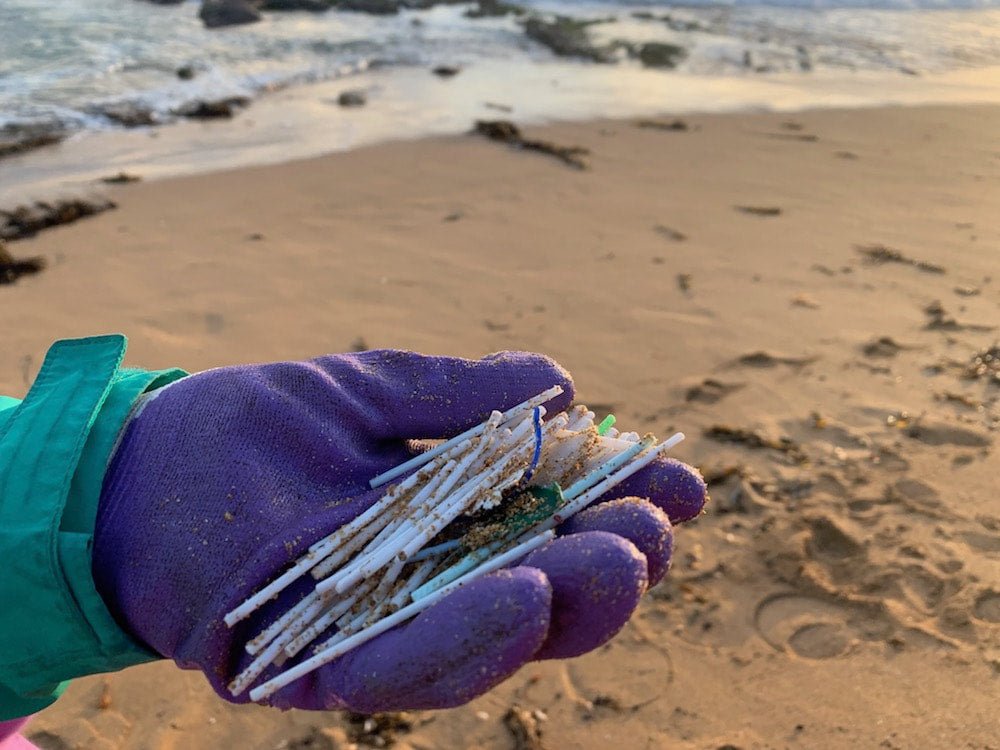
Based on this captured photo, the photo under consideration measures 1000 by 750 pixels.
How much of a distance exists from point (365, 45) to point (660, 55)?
15.7ft

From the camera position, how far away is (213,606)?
187cm

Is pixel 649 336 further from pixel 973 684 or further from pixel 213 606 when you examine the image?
pixel 213 606

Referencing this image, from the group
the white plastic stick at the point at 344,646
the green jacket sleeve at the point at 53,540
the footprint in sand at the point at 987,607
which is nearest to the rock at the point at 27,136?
the green jacket sleeve at the point at 53,540

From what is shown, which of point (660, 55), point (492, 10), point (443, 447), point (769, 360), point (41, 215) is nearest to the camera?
point (443, 447)

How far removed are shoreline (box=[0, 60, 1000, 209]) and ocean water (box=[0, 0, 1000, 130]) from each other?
45cm

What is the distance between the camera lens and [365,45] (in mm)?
13898

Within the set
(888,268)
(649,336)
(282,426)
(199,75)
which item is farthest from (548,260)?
(199,75)

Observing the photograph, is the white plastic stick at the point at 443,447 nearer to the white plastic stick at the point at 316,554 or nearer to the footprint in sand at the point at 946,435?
the white plastic stick at the point at 316,554

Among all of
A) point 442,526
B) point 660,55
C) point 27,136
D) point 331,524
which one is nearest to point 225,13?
point 27,136

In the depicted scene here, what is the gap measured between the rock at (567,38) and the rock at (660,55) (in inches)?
20.8

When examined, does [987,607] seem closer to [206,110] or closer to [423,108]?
[423,108]

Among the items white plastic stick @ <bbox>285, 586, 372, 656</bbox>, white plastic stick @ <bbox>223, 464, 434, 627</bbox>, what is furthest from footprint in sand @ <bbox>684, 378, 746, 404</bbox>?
white plastic stick @ <bbox>285, 586, 372, 656</bbox>

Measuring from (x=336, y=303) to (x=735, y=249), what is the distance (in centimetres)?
296

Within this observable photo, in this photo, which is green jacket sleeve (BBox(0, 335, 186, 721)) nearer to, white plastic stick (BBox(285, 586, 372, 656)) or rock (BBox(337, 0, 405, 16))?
white plastic stick (BBox(285, 586, 372, 656))
